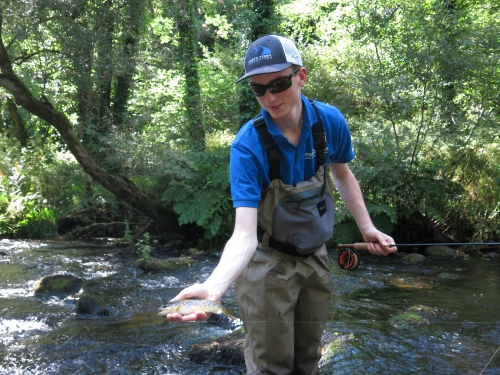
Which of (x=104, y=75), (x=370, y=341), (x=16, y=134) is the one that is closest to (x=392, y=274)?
(x=370, y=341)

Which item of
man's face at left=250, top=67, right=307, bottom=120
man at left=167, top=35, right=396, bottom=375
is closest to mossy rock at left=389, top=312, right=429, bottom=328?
man at left=167, top=35, right=396, bottom=375

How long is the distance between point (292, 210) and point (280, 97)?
0.60m

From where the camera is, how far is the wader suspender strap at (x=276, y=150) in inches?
108

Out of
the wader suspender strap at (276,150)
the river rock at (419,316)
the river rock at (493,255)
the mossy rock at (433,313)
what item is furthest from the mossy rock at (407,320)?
the river rock at (493,255)

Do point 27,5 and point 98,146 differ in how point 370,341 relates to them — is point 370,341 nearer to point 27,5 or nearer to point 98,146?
point 27,5

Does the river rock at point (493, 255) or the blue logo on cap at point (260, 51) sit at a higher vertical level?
the blue logo on cap at point (260, 51)

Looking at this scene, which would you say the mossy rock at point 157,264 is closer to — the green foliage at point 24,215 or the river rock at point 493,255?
the green foliage at point 24,215

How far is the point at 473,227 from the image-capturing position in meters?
11.3

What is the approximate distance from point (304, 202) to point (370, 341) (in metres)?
3.43

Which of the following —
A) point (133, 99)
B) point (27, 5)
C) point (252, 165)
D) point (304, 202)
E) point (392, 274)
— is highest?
point (27, 5)

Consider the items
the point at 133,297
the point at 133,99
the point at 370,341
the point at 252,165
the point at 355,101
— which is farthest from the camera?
the point at 133,99

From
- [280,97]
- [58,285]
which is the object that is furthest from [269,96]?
[58,285]

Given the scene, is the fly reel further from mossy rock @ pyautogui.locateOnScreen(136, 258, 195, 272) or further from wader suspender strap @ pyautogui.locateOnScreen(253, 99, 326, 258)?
mossy rock @ pyautogui.locateOnScreen(136, 258, 195, 272)

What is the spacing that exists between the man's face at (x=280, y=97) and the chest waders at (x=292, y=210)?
0.30 feet
